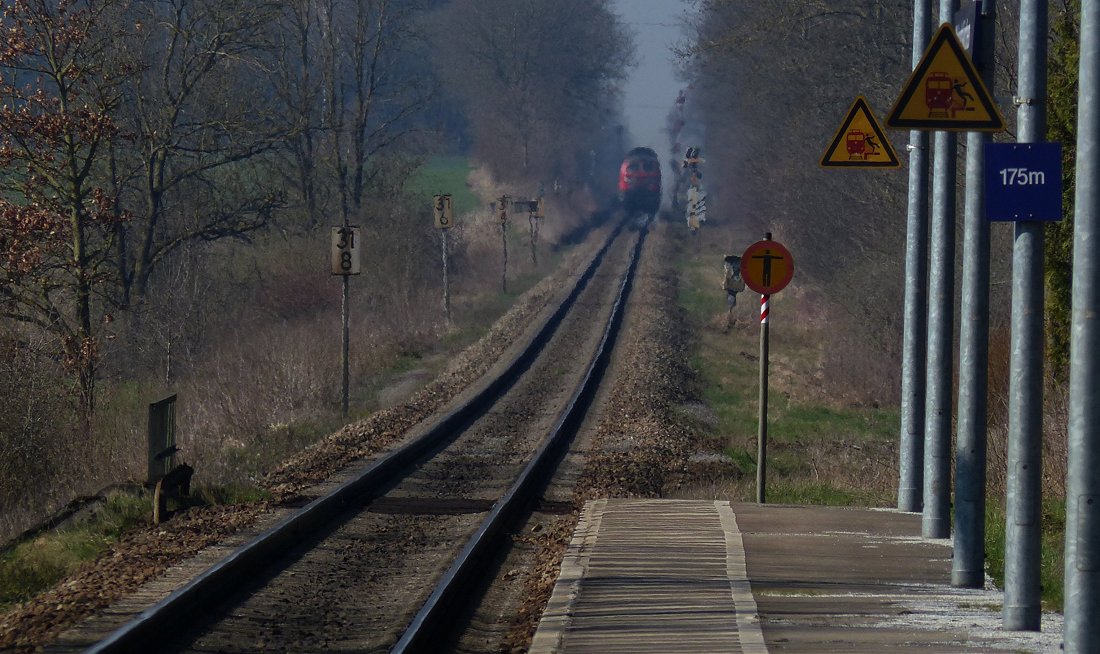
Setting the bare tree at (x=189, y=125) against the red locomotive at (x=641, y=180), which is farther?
the red locomotive at (x=641, y=180)

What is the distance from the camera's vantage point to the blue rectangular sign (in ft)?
22.6

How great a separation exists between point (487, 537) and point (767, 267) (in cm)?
430

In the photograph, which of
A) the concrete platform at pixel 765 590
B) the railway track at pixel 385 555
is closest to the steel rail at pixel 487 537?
the railway track at pixel 385 555

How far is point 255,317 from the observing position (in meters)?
35.7

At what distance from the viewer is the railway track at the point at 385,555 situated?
27.4 ft

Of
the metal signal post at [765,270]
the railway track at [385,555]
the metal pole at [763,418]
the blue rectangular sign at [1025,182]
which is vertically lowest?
the railway track at [385,555]

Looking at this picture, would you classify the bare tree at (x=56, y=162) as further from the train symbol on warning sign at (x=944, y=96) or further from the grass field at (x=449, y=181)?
the grass field at (x=449, y=181)

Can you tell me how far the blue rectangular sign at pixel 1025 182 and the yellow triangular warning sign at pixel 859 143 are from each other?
4.88 meters

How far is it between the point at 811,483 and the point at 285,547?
6.64m

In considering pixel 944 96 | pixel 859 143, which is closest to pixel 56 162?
pixel 859 143

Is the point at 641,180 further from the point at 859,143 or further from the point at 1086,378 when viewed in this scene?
the point at 1086,378

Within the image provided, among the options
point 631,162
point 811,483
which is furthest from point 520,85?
point 811,483

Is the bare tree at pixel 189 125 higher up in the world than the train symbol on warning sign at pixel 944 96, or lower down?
higher up

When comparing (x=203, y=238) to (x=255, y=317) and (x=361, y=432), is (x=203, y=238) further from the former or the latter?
(x=361, y=432)
